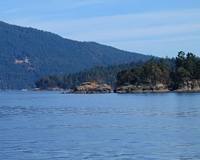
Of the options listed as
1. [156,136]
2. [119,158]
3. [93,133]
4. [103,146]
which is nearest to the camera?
[119,158]

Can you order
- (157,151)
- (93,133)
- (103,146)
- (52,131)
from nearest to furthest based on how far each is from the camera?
(157,151) < (103,146) < (93,133) < (52,131)

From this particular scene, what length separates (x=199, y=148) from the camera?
123 ft

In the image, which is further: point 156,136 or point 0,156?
point 156,136

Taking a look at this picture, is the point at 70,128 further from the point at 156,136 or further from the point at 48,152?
the point at 48,152

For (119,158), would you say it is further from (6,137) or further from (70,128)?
(70,128)

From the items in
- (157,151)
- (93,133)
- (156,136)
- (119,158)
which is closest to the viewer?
(119,158)

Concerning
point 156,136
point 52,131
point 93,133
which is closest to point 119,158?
point 156,136

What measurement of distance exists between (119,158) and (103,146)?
17.8 feet

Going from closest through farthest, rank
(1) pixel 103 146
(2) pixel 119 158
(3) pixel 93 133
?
(2) pixel 119 158 < (1) pixel 103 146 < (3) pixel 93 133

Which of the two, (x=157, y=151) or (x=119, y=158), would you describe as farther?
(x=157, y=151)

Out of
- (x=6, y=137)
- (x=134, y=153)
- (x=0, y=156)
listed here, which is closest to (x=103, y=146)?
(x=134, y=153)

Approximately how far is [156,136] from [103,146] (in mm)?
7333

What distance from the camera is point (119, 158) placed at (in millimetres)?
34250

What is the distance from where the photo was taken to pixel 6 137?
47.4 meters
